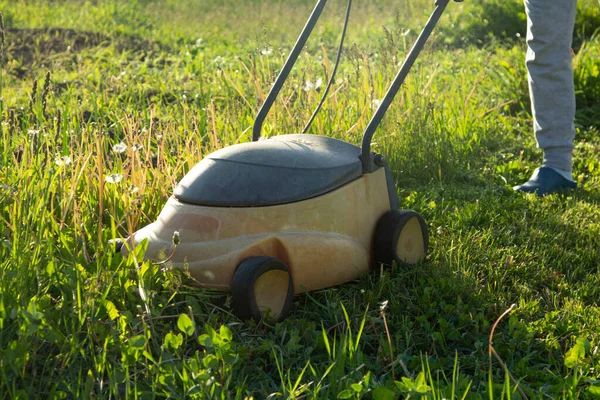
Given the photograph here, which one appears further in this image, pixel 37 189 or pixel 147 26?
pixel 147 26

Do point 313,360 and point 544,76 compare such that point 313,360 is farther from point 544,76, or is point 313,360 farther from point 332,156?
point 544,76

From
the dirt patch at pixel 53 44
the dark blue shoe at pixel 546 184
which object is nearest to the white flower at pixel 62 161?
the dark blue shoe at pixel 546 184

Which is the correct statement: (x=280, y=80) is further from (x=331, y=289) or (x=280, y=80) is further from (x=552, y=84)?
(x=552, y=84)

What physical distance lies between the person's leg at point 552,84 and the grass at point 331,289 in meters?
0.15

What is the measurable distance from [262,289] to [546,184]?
194 centimetres

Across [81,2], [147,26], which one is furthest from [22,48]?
[81,2]

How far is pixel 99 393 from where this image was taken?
1.79 m

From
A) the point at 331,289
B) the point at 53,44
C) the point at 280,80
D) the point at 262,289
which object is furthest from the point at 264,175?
the point at 53,44

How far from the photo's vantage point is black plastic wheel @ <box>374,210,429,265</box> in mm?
2602

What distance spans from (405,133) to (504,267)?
139 cm

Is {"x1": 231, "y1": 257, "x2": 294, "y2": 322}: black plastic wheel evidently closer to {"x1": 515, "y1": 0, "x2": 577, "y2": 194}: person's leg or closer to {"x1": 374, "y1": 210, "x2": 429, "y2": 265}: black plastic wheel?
{"x1": 374, "y1": 210, "x2": 429, "y2": 265}: black plastic wheel

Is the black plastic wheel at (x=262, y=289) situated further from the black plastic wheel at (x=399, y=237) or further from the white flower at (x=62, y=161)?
the white flower at (x=62, y=161)

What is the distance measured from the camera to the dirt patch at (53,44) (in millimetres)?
6410

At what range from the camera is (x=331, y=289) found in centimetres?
255
